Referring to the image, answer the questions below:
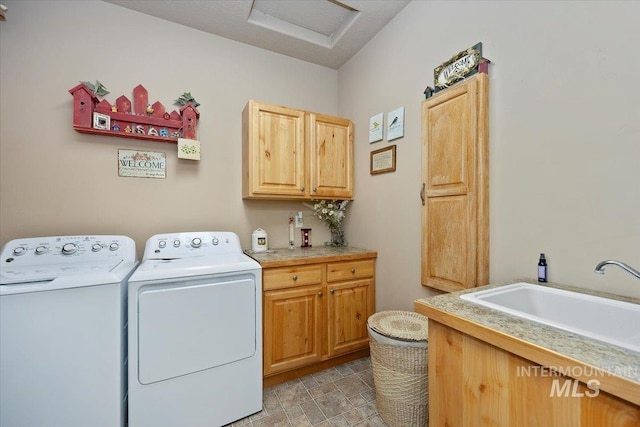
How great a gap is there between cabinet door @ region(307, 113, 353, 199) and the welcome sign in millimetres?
1212

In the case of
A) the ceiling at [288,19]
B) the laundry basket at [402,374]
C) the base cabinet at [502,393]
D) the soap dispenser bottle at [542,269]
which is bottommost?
the laundry basket at [402,374]

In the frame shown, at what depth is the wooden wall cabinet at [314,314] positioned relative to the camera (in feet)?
6.15

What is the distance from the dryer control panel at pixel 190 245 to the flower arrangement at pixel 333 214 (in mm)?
866

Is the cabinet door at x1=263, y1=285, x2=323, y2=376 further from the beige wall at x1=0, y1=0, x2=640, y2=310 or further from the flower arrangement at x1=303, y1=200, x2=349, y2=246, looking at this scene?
the flower arrangement at x1=303, y1=200, x2=349, y2=246

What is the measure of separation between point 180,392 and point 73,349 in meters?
0.56

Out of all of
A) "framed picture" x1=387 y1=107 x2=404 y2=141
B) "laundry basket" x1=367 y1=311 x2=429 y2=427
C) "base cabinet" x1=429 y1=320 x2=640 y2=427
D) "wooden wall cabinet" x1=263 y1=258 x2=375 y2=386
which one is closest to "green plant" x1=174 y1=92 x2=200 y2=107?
"wooden wall cabinet" x1=263 y1=258 x2=375 y2=386

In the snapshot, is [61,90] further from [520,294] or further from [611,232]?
[611,232]

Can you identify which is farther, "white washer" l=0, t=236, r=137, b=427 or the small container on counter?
the small container on counter

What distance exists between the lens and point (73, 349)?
122 centimetres

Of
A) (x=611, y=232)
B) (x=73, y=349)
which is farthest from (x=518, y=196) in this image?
(x=73, y=349)

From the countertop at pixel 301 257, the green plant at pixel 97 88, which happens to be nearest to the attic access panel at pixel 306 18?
the green plant at pixel 97 88

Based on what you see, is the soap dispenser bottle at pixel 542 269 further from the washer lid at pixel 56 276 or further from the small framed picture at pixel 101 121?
the small framed picture at pixel 101 121

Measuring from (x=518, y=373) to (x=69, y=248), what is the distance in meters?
2.30

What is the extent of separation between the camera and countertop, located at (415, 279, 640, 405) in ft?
1.83
